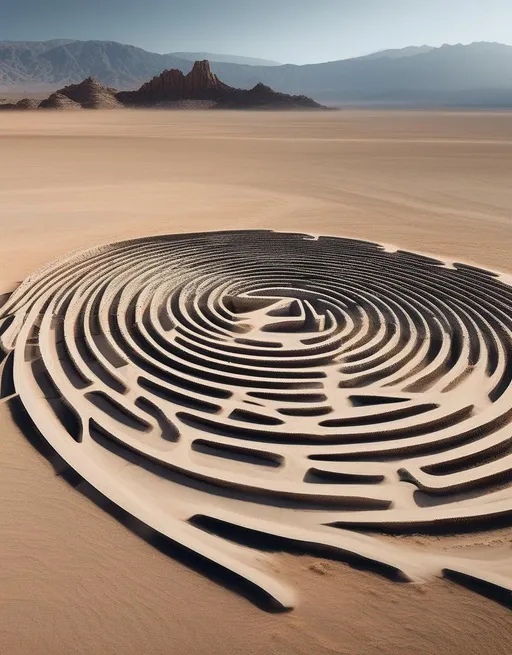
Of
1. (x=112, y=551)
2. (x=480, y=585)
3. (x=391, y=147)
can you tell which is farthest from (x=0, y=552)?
(x=391, y=147)

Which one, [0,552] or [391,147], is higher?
[391,147]

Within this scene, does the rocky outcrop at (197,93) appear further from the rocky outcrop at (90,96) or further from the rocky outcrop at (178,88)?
the rocky outcrop at (90,96)

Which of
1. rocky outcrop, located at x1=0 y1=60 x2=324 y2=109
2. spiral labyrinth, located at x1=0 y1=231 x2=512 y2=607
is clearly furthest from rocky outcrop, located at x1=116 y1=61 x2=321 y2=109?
spiral labyrinth, located at x1=0 y1=231 x2=512 y2=607

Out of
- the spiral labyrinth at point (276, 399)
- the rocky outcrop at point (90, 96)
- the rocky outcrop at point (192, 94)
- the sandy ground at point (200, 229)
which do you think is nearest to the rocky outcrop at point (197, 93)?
the rocky outcrop at point (192, 94)

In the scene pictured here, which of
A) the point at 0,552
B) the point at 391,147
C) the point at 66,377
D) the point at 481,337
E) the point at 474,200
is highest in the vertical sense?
the point at 391,147

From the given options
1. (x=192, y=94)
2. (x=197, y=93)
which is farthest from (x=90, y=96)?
(x=197, y=93)

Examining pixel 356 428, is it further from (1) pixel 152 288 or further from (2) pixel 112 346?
(1) pixel 152 288
